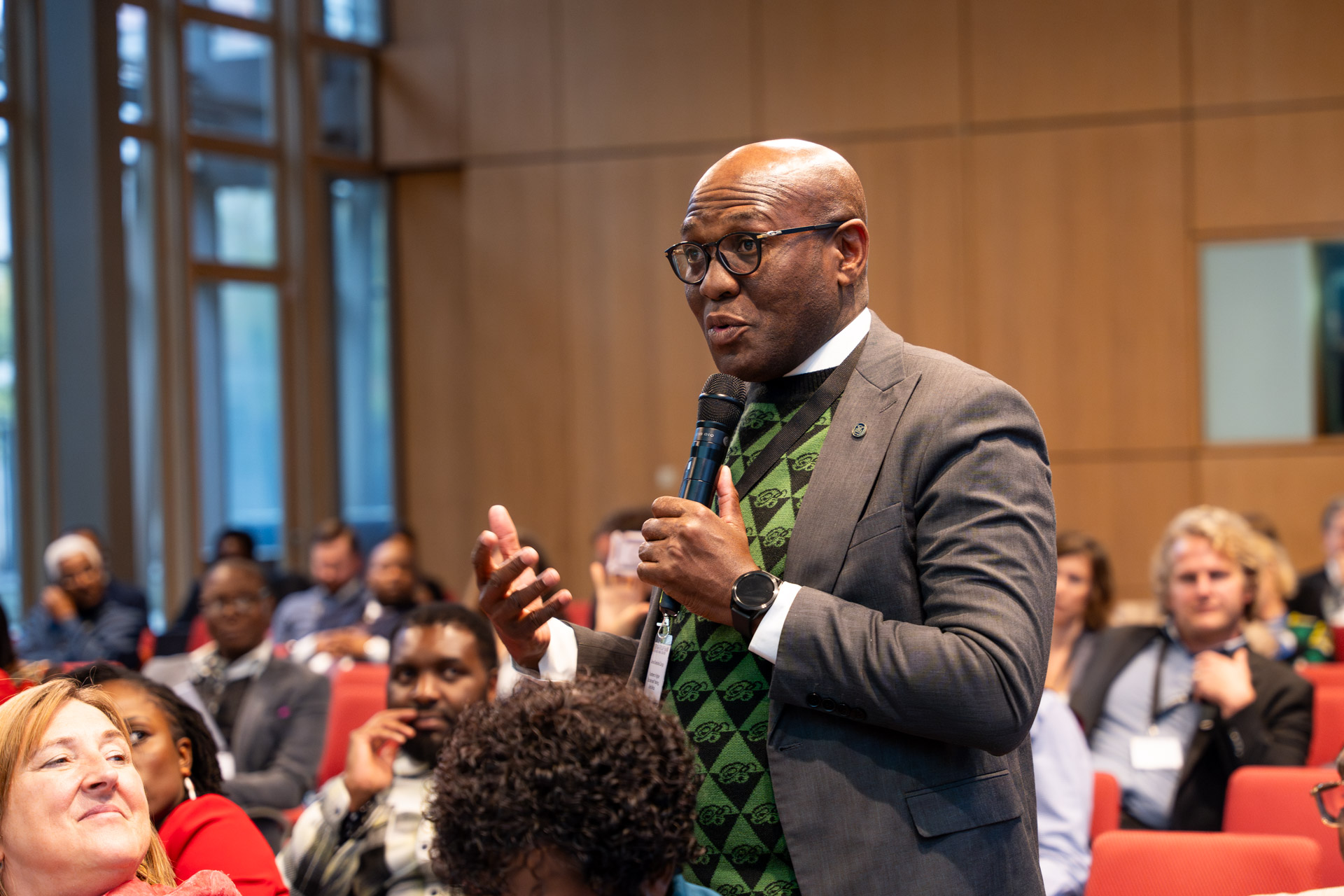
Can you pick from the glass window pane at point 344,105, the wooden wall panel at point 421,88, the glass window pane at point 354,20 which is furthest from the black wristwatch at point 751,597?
the glass window pane at point 354,20

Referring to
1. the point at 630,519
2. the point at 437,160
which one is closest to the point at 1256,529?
the point at 630,519

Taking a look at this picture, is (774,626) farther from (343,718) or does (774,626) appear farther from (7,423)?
(7,423)

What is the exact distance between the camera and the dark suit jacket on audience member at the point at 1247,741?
11.1 feet

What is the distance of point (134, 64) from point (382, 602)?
4.20 m

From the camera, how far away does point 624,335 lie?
29.5 ft

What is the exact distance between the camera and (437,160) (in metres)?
9.48

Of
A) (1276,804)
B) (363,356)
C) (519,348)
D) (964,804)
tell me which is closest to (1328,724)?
(1276,804)

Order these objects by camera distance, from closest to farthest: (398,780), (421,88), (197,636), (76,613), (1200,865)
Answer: (1200,865)
(398,780)
(76,613)
(197,636)
(421,88)

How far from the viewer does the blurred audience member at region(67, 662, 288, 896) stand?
2006mm

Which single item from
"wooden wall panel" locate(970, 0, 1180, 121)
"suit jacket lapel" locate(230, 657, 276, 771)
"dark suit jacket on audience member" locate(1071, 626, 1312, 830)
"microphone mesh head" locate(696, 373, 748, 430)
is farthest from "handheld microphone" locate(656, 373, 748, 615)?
"wooden wall panel" locate(970, 0, 1180, 121)

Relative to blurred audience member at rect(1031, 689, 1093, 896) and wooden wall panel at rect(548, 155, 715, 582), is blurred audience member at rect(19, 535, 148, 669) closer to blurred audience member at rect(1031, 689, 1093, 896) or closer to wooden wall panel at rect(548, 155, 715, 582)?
wooden wall panel at rect(548, 155, 715, 582)

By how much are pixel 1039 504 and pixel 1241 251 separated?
7.39 m

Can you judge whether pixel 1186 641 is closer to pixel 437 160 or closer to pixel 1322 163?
pixel 1322 163

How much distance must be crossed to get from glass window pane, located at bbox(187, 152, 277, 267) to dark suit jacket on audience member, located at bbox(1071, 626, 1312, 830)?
24.1 feet
